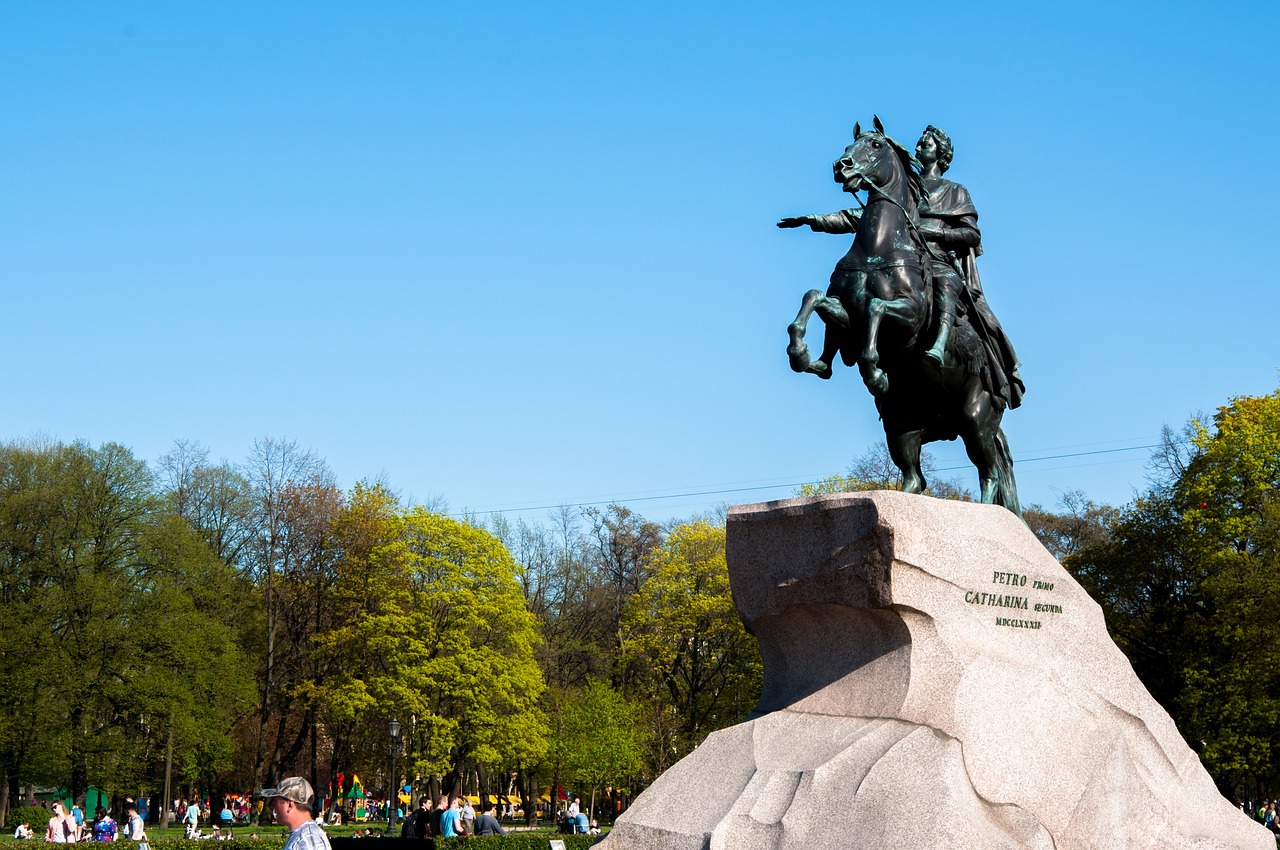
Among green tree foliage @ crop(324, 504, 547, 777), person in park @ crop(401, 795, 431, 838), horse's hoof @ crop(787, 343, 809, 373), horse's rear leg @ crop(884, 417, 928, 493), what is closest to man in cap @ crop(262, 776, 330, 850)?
horse's hoof @ crop(787, 343, 809, 373)

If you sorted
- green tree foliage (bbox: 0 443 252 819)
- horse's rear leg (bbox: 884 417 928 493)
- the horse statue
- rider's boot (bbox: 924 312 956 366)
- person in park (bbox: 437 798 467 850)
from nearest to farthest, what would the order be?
the horse statue
rider's boot (bbox: 924 312 956 366)
horse's rear leg (bbox: 884 417 928 493)
person in park (bbox: 437 798 467 850)
green tree foliage (bbox: 0 443 252 819)

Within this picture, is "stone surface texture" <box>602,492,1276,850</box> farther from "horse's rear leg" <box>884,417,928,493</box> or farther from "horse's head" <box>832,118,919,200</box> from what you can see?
"horse's head" <box>832,118,919,200</box>

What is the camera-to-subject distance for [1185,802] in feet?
35.3

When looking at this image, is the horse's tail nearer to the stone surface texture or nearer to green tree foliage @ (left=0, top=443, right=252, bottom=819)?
the stone surface texture

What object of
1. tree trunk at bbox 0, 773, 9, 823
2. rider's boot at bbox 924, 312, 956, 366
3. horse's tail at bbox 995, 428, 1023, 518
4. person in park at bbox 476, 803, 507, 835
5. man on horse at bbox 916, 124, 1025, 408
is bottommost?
person in park at bbox 476, 803, 507, 835

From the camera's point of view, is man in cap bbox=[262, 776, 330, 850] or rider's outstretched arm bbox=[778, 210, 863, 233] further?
rider's outstretched arm bbox=[778, 210, 863, 233]

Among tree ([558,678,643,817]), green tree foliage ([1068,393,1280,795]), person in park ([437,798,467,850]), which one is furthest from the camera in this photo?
tree ([558,678,643,817])

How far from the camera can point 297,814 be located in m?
6.04

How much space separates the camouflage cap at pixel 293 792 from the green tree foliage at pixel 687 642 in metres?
38.9

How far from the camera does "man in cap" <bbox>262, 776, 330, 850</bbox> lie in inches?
231

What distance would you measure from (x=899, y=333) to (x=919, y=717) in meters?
3.34

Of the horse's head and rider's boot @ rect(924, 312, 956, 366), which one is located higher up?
the horse's head

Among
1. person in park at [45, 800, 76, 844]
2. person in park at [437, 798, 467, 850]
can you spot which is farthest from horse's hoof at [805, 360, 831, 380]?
person in park at [45, 800, 76, 844]

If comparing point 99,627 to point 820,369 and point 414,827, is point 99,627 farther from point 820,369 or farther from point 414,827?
point 820,369
